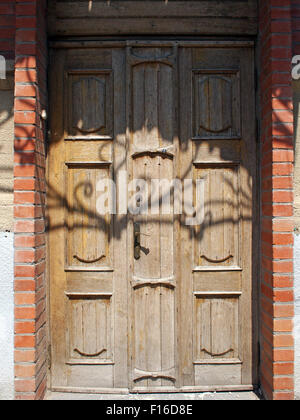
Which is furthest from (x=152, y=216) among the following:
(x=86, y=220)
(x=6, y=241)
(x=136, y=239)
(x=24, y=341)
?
(x=24, y=341)

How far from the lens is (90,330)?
8.93 ft

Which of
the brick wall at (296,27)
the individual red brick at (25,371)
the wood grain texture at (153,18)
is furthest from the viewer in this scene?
the wood grain texture at (153,18)

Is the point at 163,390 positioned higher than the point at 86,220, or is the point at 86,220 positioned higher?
the point at 86,220

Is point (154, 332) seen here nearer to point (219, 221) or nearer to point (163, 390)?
point (163, 390)

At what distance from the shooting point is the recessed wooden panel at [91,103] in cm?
274

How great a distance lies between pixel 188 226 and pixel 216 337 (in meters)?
0.87

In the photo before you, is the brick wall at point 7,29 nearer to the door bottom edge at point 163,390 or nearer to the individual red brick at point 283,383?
the door bottom edge at point 163,390

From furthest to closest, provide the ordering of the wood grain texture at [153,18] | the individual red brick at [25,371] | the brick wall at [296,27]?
the wood grain texture at [153,18] → the brick wall at [296,27] → the individual red brick at [25,371]

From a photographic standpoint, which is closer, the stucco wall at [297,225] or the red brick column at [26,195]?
the red brick column at [26,195]

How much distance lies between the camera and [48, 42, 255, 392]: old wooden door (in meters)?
2.71

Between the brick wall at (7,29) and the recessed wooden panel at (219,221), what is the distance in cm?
161

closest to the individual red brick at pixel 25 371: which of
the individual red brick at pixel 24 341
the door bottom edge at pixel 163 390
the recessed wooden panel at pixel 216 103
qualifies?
the individual red brick at pixel 24 341

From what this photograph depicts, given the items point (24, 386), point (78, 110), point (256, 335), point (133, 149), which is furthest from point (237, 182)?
point (24, 386)

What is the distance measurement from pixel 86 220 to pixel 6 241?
60 cm
